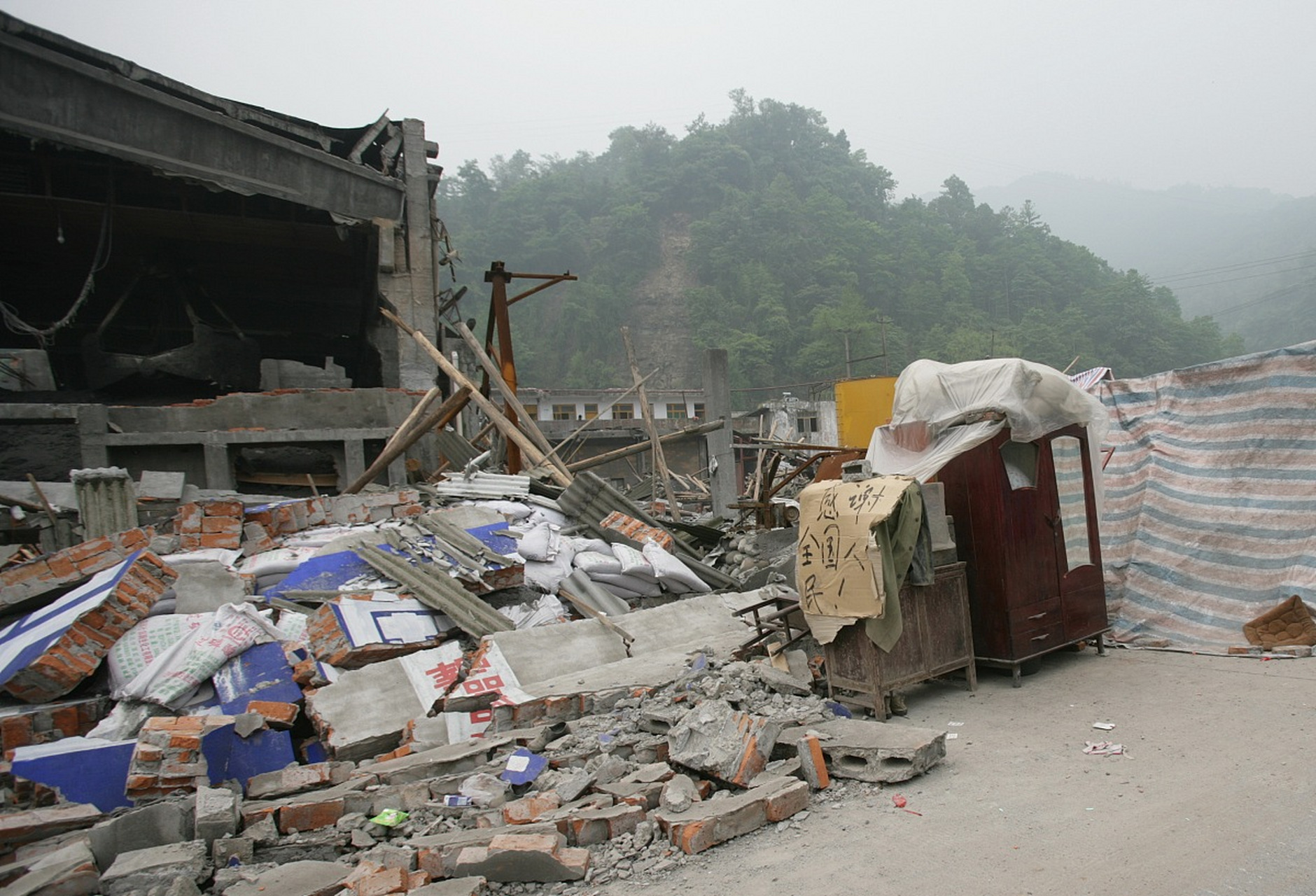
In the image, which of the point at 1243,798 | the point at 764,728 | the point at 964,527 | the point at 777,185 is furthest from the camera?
the point at 777,185

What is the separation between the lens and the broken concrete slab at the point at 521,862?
317cm

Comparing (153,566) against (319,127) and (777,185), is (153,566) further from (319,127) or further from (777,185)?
(777,185)

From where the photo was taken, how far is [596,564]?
738cm

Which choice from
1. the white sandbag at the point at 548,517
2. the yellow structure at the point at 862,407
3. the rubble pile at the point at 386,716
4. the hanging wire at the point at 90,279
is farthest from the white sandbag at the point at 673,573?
the yellow structure at the point at 862,407

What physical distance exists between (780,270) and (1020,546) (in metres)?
63.6

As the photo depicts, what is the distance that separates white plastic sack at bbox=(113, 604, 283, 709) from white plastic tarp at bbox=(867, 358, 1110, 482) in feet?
15.9

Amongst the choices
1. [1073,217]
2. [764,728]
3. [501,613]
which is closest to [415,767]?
[764,728]

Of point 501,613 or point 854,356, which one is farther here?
point 854,356

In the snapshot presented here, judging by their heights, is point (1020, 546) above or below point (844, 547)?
below

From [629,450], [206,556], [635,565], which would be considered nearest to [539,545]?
[635,565]

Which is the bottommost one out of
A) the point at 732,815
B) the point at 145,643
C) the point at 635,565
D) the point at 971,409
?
the point at 732,815

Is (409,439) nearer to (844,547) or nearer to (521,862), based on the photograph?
(844,547)

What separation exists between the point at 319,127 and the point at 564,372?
169 ft

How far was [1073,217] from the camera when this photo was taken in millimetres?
196000
